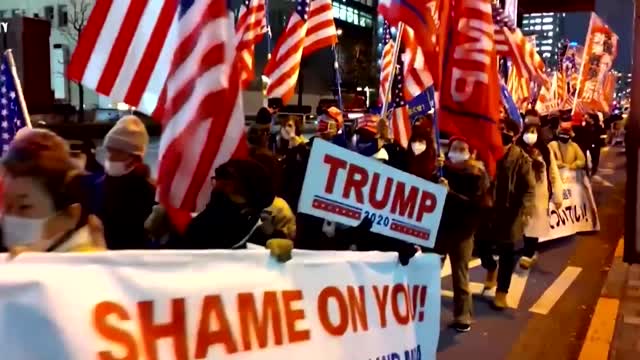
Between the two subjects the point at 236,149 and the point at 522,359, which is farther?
the point at 522,359

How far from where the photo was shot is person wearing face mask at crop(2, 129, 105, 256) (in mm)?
2871

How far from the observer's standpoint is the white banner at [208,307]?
2.43 m

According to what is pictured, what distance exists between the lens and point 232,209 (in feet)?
12.7

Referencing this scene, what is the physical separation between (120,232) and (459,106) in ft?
10.3

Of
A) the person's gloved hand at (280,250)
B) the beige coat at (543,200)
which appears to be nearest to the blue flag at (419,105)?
the beige coat at (543,200)

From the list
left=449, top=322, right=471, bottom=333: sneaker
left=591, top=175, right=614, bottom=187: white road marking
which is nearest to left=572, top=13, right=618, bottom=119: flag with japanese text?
left=591, top=175, right=614, bottom=187: white road marking

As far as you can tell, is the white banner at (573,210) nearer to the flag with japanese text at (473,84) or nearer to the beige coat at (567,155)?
the beige coat at (567,155)

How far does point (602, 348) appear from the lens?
6207 millimetres

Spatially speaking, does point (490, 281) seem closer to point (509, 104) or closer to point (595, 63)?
point (509, 104)

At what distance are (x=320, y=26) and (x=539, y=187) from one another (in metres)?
4.72

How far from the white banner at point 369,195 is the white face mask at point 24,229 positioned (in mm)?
1446

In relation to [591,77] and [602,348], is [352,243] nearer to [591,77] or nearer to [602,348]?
[602,348]

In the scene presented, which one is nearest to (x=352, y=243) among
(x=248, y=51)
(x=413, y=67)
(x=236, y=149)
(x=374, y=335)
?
(x=236, y=149)

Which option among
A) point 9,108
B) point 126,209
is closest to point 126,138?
point 126,209
